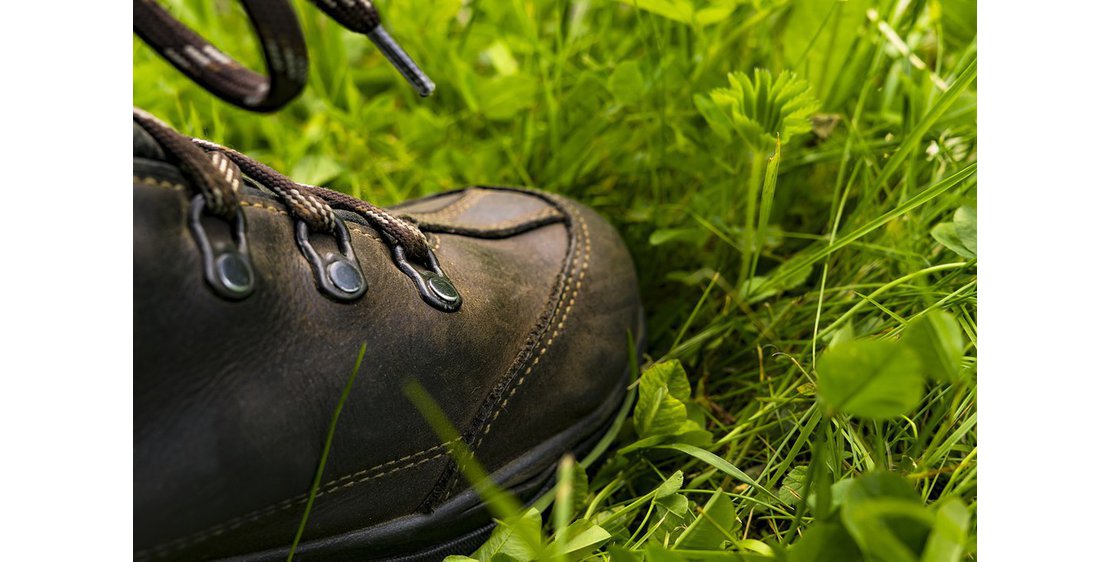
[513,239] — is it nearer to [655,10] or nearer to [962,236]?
[655,10]

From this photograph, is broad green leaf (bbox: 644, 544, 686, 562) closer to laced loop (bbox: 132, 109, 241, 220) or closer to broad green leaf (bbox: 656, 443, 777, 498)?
broad green leaf (bbox: 656, 443, 777, 498)

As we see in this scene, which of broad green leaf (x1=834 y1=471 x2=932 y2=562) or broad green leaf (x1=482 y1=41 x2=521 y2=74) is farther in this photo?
broad green leaf (x1=482 y1=41 x2=521 y2=74)

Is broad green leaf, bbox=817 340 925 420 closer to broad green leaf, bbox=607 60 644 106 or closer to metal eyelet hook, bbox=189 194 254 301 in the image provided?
metal eyelet hook, bbox=189 194 254 301

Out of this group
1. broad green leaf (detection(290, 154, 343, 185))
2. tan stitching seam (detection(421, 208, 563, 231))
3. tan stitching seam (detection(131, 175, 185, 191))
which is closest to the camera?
tan stitching seam (detection(131, 175, 185, 191))

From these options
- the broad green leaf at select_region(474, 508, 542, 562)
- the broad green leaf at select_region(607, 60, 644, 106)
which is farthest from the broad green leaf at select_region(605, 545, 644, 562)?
the broad green leaf at select_region(607, 60, 644, 106)

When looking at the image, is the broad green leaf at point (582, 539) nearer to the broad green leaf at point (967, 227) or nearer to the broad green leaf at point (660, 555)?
the broad green leaf at point (660, 555)

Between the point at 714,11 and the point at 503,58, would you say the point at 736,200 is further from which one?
the point at 503,58

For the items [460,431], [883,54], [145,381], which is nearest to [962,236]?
[883,54]

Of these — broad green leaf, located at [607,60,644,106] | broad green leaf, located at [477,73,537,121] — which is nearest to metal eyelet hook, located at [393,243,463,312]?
broad green leaf, located at [607,60,644,106]

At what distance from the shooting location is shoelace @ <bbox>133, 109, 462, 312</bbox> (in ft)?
2.46

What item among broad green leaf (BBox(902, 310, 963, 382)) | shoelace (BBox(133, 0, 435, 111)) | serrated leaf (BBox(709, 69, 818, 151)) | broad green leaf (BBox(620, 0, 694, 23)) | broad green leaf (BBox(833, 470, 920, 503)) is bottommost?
broad green leaf (BBox(833, 470, 920, 503))

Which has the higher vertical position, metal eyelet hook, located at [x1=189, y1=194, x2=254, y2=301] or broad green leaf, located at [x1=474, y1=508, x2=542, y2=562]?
metal eyelet hook, located at [x1=189, y1=194, x2=254, y2=301]

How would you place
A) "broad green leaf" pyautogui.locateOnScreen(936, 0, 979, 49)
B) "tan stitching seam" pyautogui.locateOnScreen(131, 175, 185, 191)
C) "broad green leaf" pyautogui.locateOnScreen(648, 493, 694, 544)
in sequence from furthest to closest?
1. "broad green leaf" pyautogui.locateOnScreen(936, 0, 979, 49)
2. "broad green leaf" pyautogui.locateOnScreen(648, 493, 694, 544)
3. "tan stitching seam" pyautogui.locateOnScreen(131, 175, 185, 191)

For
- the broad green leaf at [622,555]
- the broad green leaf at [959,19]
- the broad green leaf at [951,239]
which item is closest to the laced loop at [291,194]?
the broad green leaf at [622,555]
